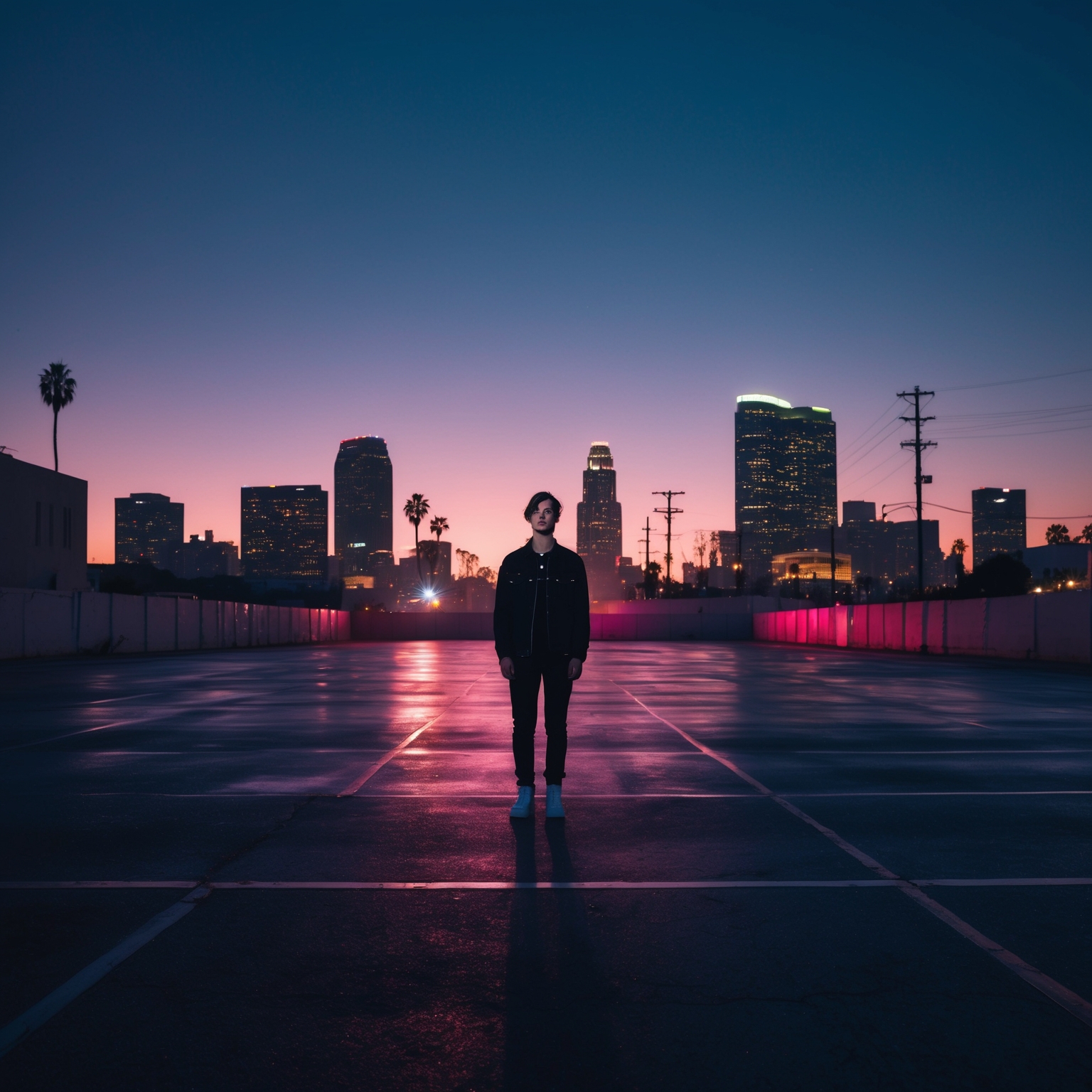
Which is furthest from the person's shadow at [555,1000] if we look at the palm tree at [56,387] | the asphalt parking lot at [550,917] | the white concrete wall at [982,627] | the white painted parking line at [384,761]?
the palm tree at [56,387]

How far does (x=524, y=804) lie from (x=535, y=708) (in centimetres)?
63

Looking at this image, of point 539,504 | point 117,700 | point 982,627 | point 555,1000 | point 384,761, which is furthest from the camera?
point 982,627

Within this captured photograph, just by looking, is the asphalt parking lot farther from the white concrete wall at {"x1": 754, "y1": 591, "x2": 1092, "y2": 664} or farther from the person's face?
the white concrete wall at {"x1": 754, "y1": 591, "x2": 1092, "y2": 664}

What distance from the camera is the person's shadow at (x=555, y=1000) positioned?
10.0 feet

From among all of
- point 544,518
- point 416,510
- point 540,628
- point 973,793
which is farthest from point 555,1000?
point 416,510

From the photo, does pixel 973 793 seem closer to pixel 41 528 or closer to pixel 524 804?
pixel 524 804

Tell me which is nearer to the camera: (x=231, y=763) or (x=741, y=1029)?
(x=741, y=1029)

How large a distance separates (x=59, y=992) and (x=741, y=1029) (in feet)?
7.73

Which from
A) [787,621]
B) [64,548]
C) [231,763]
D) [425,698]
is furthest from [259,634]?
[231,763]

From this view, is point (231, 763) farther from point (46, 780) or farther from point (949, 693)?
point (949, 693)

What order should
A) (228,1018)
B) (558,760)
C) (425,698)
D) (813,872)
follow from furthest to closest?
1. (425,698)
2. (558,760)
3. (813,872)
4. (228,1018)

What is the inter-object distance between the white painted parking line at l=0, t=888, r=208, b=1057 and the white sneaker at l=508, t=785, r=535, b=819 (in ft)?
7.66

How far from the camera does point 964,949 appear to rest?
411 centimetres

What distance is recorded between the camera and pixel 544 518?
22.1 feet
